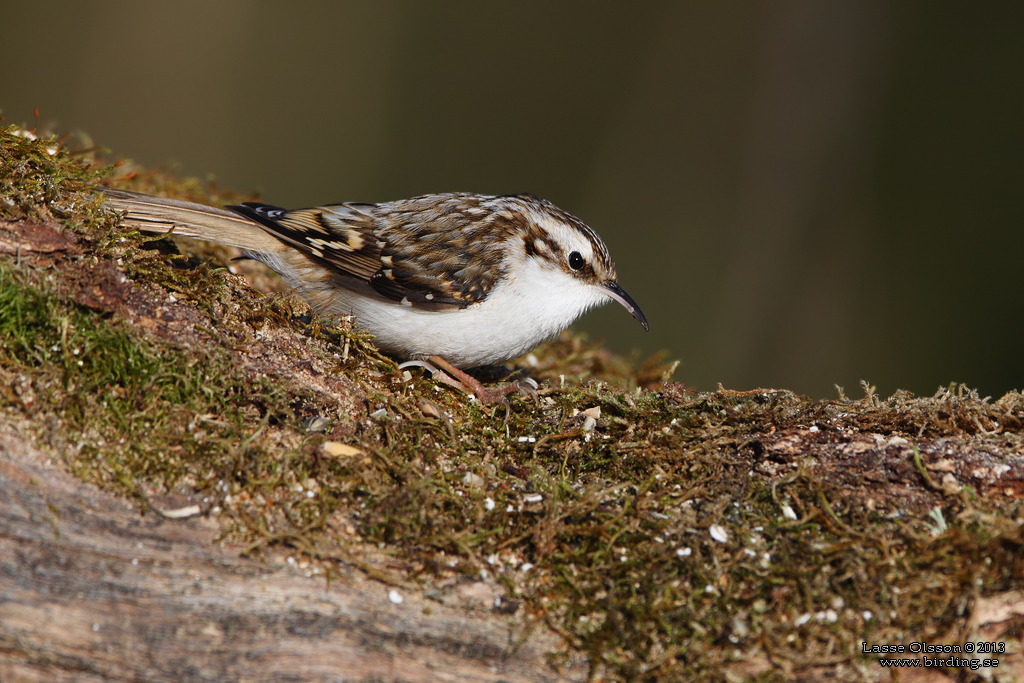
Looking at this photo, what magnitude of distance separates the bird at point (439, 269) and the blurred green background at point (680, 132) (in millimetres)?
5727

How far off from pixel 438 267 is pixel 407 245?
0.24 metres

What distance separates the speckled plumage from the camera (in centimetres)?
347

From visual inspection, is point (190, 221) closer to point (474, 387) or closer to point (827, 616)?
point (474, 387)

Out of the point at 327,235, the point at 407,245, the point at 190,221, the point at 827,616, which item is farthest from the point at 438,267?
the point at 827,616

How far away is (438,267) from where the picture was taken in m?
3.58

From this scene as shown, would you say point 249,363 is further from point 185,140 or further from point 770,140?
point 185,140

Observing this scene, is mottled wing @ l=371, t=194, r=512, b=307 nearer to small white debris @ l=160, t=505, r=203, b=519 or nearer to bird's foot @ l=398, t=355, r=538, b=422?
bird's foot @ l=398, t=355, r=538, b=422

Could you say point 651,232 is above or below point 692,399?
above

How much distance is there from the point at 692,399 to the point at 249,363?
178cm

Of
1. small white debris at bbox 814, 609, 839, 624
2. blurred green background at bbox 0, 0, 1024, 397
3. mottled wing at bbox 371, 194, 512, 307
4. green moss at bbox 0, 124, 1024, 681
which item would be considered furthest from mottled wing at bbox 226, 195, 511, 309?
blurred green background at bbox 0, 0, 1024, 397

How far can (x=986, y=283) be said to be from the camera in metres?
9.39

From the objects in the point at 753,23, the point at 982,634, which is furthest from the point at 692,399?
the point at 753,23

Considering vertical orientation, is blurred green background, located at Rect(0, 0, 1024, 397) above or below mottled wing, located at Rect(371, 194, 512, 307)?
above

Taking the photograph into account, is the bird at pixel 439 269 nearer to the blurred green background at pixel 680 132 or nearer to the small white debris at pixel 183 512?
the small white debris at pixel 183 512
